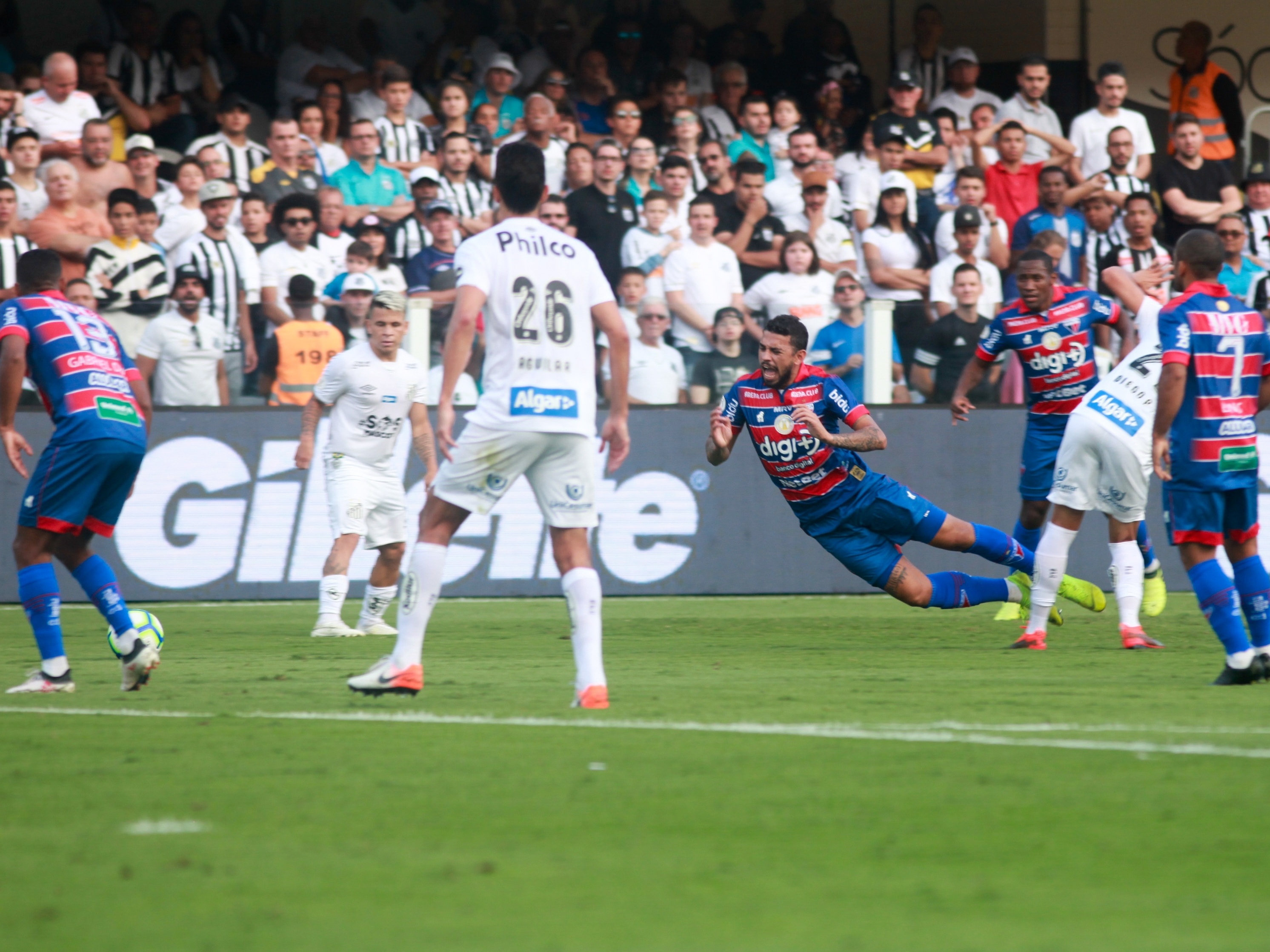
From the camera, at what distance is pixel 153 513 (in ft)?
42.3

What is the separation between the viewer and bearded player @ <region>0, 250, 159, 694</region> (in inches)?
295

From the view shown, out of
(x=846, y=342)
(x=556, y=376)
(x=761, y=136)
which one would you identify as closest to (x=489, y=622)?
(x=846, y=342)

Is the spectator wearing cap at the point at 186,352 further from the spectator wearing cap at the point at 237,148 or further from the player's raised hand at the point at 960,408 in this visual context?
the player's raised hand at the point at 960,408

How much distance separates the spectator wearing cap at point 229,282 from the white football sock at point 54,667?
224 inches

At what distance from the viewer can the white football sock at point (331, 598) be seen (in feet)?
35.3

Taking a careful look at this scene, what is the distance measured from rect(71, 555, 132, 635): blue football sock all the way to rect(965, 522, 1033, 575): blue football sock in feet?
16.5

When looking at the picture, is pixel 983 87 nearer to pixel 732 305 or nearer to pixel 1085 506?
pixel 732 305

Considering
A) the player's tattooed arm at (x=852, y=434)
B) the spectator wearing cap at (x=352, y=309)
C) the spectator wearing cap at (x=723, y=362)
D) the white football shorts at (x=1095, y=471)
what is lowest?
the white football shorts at (x=1095, y=471)

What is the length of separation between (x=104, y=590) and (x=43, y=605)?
28 centimetres

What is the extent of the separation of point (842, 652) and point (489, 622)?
10.5 feet

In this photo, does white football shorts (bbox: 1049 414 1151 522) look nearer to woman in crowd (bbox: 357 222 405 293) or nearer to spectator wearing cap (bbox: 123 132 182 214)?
woman in crowd (bbox: 357 222 405 293)

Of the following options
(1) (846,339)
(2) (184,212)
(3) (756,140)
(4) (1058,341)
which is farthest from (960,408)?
(3) (756,140)

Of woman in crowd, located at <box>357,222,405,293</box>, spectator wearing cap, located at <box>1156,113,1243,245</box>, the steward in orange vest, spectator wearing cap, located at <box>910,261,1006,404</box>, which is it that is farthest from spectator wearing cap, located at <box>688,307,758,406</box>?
the steward in orange vest

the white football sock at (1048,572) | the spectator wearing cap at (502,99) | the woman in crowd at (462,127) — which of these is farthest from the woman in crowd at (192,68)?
the white football sock at (1048,572)
